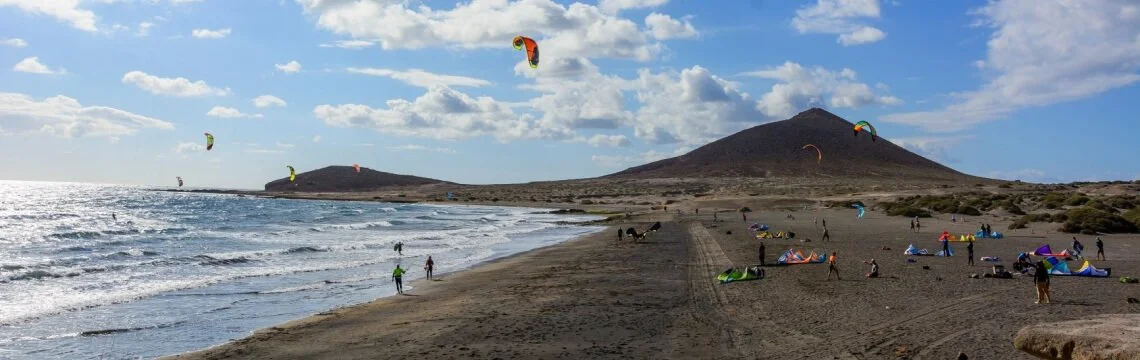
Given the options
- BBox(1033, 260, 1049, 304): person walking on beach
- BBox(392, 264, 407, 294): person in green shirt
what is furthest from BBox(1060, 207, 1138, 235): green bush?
BBox(392, 264, 407, 294): person in green shirt

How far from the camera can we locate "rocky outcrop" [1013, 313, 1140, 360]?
26.9 feet

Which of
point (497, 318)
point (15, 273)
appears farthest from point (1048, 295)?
point (15, 273)

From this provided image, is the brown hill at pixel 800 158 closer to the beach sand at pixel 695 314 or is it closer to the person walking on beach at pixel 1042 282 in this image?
the beach sand at pixel 695 314

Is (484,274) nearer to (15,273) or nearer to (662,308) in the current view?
(662,308)

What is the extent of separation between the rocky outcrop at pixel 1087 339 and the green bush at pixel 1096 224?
26.8 m

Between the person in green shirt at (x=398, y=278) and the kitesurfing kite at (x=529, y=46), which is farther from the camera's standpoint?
the kitesurfing kite at (x=529, y=46)

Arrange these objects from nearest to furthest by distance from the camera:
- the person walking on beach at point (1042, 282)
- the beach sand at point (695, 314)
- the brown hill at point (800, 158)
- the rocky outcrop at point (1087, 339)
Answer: the rocky outcrop at point (1087, 339) < the beach sand at point (695, 314) < the person walking on beach at point (1042, 282) < the brown hill at point (800, 158)

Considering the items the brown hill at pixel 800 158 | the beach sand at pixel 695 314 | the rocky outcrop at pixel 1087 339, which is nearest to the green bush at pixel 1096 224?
the beach sand at pixel 695 314

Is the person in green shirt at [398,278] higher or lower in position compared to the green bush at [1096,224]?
lower

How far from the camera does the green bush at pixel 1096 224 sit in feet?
106

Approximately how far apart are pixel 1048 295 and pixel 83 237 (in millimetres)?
43609

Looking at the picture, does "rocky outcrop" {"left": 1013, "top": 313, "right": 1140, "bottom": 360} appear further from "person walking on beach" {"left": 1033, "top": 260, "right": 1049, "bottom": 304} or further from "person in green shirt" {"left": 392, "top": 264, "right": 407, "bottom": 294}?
"person in green shirt" {"left": 392, "top": 264, "right": 407, "bottom": 294}

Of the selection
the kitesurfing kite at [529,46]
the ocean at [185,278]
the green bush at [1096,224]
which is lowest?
the ocean at [185,278]

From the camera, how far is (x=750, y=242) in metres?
32.4
